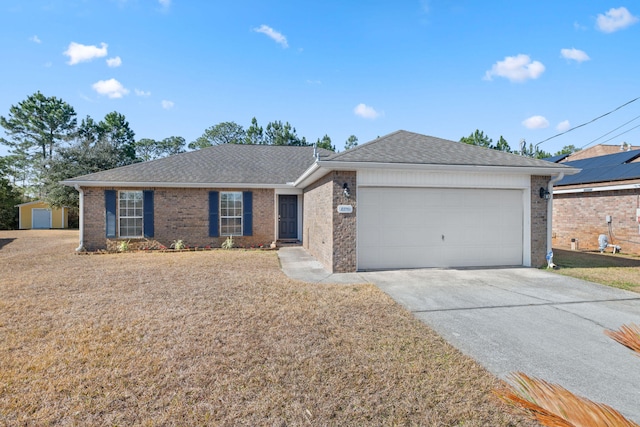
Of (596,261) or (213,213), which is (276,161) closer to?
(213,213)

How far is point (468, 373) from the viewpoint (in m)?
3.25

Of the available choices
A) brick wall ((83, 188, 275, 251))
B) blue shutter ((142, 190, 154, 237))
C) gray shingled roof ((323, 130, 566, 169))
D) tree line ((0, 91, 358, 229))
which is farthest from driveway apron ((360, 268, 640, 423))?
tree line ((0, 91, 358, 229))

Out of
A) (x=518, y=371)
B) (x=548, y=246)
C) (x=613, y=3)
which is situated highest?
(x=613, y=3)

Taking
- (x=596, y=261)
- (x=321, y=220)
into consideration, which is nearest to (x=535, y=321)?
(x=321, y=220)

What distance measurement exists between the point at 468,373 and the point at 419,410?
914 mm

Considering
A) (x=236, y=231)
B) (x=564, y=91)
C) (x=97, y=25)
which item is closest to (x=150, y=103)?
(x=97, y=25)

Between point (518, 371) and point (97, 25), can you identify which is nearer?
point (518, 371)

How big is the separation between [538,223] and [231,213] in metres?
10.6

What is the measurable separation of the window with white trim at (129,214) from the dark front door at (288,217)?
18.1 ft

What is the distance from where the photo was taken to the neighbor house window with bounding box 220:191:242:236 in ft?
42.9

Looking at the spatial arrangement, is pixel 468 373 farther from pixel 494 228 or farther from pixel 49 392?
pixel 494 228

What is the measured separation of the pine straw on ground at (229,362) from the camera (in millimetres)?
2609

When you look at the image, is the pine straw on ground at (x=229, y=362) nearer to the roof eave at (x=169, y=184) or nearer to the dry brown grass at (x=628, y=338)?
the dry brown grass at (x=628, y=338)

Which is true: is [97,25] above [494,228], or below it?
above
